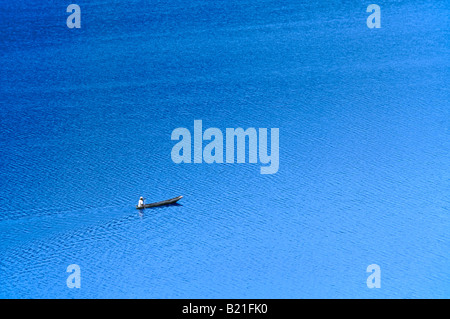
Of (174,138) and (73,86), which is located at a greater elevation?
(73,86)

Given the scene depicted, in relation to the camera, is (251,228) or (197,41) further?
(197,41)

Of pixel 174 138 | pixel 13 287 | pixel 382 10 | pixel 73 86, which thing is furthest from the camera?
pixel 382 10

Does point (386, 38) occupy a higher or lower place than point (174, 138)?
higher

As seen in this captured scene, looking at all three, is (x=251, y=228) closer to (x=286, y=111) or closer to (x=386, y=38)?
(x=286, y=111)

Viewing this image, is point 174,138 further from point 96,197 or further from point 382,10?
point 382,10

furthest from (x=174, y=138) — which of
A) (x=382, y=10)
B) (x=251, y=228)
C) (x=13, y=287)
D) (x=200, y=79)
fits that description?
(x=382, y=10)

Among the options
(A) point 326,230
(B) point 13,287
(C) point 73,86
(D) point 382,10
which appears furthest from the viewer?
(D) point 382,10

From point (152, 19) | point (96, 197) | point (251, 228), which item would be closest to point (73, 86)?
point (152, 19)

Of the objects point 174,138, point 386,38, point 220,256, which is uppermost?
point 386,38
